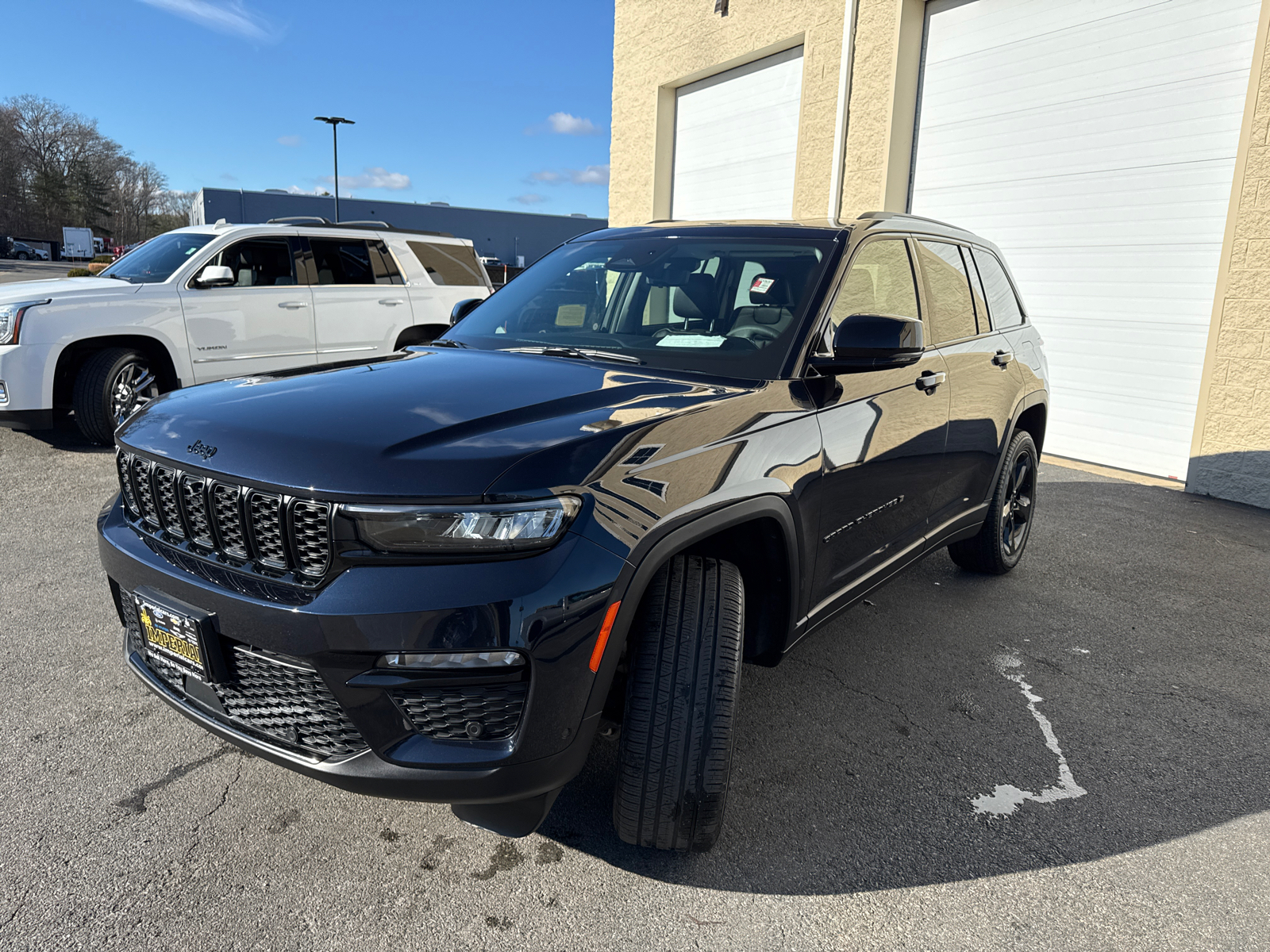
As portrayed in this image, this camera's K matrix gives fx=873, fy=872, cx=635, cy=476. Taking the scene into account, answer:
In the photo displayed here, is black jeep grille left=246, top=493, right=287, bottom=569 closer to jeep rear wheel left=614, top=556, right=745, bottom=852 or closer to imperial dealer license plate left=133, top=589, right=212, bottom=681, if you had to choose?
imperial dealer license plate left=133, top=589, right=212, bottom=681

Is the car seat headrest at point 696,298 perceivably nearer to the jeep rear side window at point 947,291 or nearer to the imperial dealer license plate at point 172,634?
the jeep rear side window at point 947,291

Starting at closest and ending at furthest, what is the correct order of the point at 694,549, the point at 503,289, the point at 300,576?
the point at 300,576, the point at 694,549, the point at 503,289

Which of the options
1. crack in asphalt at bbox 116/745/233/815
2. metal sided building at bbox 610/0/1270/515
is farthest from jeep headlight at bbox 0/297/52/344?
metal sided building at bbox 610/0/1270/515

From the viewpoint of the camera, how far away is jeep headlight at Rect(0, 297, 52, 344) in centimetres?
658

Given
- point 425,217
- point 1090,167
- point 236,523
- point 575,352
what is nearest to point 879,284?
point 575,352

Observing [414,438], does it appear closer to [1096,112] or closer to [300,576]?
[300,576]

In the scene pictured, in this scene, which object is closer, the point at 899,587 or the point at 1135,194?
the point at 899,587

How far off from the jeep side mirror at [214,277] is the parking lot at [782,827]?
14.0 ft

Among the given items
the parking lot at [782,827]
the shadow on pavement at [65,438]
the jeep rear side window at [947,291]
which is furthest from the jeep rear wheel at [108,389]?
the jeep rear side window at [947,291]

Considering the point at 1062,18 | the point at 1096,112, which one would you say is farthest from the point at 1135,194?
the point at 1062,18

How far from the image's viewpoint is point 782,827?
2480 millimetres

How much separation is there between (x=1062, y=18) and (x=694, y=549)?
834cm

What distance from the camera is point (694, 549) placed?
7.69 feet

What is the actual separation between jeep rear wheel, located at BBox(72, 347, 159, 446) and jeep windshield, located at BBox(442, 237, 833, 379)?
4893 millimetres
